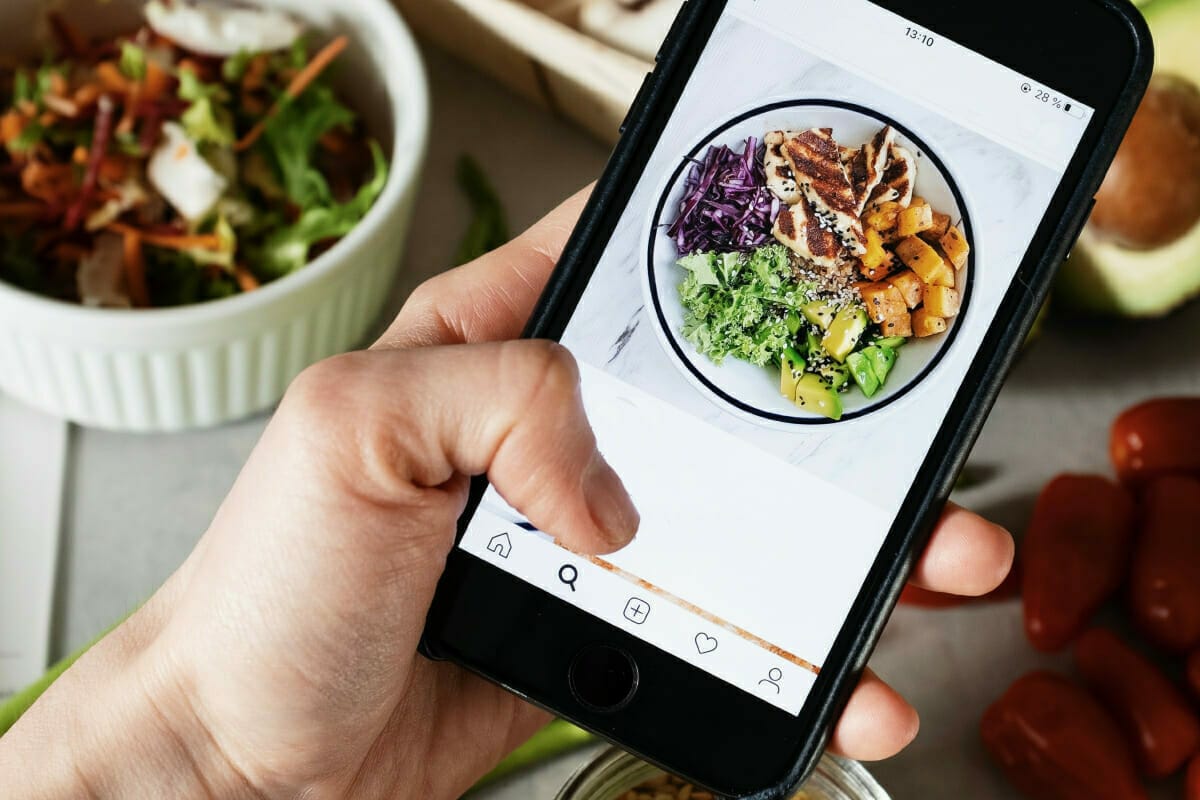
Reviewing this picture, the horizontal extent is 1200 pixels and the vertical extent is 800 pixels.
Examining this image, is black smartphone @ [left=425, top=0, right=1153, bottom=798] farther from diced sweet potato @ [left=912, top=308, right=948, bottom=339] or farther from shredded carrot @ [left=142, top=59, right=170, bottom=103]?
shredded carrot @ [left=142, top=59, right=170, bottom=103]

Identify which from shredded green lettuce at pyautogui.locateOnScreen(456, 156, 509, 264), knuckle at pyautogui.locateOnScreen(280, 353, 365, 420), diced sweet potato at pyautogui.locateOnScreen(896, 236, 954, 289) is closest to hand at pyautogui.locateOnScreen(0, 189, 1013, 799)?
knuckle at pyautogui.locateOnScreen(280, 353, 365, 420)

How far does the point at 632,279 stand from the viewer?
17.1 inches

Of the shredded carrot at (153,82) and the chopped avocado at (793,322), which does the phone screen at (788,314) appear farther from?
the shredded carrot at (153,82)

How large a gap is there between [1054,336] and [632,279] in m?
0.38

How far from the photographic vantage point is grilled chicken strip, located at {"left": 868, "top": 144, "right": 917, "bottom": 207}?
17.1 inches

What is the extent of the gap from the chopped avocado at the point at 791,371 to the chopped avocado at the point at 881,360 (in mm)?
24

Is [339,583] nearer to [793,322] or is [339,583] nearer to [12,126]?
[793,322]

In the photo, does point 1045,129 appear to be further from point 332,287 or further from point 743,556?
point 332,287

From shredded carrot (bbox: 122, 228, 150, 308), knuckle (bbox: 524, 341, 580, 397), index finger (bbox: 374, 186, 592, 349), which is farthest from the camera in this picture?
shredded carrot (bbox: 122, 228, 150, 308)

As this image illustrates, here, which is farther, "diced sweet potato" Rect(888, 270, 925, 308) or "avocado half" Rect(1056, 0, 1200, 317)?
"avocado half" Rect(1056, 0, 1200, 317)

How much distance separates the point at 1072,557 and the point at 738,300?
288mm

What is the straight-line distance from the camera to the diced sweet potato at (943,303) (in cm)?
44

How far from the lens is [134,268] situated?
1.96 feet

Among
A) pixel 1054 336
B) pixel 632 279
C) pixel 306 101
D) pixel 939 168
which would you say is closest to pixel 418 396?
pixel 632 279
